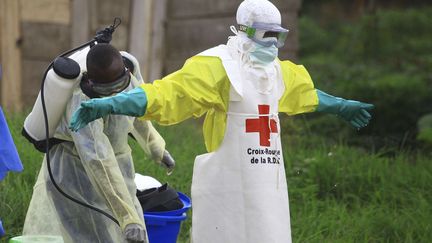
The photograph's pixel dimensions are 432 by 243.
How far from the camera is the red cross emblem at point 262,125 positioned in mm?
4672

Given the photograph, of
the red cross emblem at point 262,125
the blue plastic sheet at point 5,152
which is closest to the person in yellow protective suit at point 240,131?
the red cross emblem at point 262,125

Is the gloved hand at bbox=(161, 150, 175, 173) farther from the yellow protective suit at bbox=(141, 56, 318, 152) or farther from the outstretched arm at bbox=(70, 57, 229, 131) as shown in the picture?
the outstretched arm at bbox=(70, 57, 229, 131)

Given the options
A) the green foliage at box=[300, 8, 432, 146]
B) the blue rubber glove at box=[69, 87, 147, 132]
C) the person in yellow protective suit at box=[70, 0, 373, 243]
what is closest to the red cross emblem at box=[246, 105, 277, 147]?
the person in yellow protective suit at box=[70, 0, 373, 243]

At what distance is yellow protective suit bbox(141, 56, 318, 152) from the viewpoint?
14.6 ft

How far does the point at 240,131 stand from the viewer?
4.67m

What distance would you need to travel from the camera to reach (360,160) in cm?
759

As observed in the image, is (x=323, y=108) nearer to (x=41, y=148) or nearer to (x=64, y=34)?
(x=41, y=148)

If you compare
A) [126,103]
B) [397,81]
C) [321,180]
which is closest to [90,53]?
[126,103]

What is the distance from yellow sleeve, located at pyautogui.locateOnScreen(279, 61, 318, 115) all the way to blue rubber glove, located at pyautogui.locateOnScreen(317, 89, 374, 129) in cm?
7

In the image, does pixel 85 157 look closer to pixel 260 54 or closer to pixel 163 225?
pixel 163 225

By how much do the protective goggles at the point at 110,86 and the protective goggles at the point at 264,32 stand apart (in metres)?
0.66

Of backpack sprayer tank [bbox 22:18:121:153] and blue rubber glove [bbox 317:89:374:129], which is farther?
blue rubber glove [bbox 317:89:374:129]

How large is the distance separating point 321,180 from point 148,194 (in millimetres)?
2549

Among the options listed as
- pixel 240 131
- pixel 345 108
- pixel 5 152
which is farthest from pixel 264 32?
pixel 5 152
